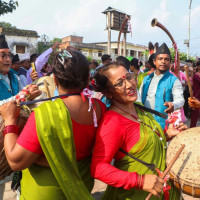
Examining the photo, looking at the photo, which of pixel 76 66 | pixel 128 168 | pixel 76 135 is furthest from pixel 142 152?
pixel 76 66

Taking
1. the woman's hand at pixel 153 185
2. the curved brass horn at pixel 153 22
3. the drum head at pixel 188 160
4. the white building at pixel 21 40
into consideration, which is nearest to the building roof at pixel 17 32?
the white building at pixel 21 40

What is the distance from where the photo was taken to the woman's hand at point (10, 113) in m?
1.52

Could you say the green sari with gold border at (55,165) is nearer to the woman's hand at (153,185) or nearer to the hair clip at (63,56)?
the hair clip at (63,56)

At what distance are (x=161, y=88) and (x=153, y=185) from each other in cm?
247

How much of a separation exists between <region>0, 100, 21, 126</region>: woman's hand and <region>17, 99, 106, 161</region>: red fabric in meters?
0.17

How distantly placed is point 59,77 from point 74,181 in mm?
649

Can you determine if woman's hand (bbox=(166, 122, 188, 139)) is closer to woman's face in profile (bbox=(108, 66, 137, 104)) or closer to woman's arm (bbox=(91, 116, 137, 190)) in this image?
woman's face in profile (bbox=(108, 66, 137, 104))

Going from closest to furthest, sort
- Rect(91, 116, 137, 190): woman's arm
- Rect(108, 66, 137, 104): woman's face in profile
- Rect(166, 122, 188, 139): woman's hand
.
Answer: Rect(91, 116, 137, 190): woman's arm < Rect(108, 66, 137, 104): woman's face in profile < Rect(166, 122, 188, 139): woman's hand

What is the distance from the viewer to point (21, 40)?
23.6m

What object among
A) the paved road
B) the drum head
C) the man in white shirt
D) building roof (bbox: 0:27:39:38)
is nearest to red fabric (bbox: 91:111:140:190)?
the drum head

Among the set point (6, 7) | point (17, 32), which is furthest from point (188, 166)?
point (17, 32)

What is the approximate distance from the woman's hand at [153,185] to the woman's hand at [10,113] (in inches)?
34.9

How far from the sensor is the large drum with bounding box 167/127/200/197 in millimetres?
1576

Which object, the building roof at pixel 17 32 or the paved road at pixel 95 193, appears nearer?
the paved road at pixel 95 193
